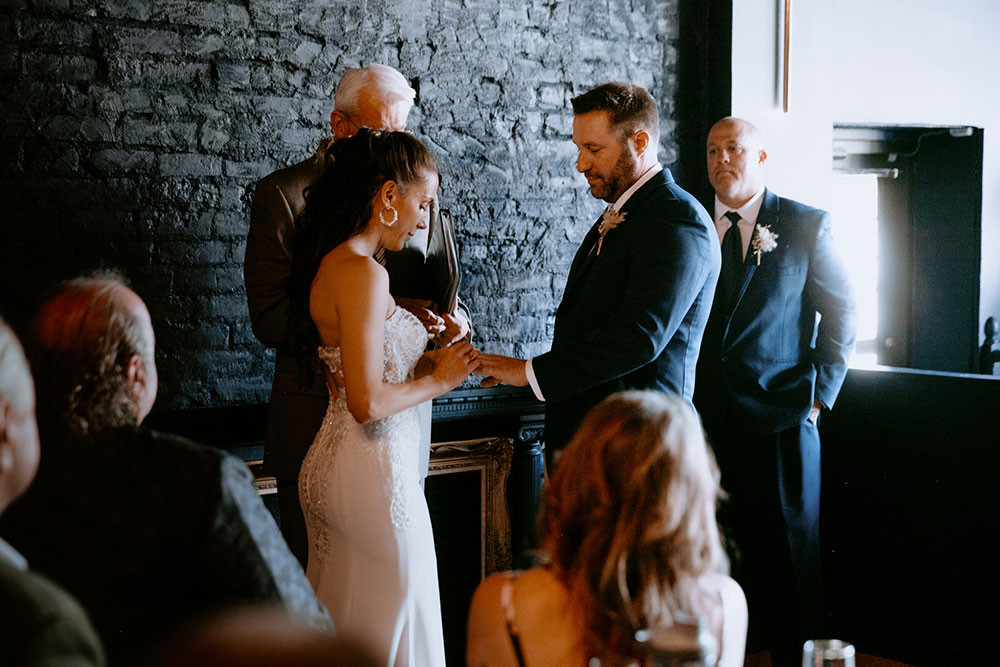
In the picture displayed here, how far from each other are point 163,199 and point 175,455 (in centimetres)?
197

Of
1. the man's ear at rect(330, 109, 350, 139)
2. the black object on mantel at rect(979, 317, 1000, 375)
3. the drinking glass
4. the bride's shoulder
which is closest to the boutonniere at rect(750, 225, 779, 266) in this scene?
the man's ear at rect(330, 109, 350, 139)

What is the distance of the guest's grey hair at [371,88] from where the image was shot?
3164 millimetres

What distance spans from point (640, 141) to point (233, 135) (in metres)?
1.34

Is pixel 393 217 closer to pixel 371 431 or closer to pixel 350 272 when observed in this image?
pixel 350 272

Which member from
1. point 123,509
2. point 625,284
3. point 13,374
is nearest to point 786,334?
point 625,284

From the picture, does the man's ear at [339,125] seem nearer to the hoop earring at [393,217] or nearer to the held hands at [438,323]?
the held hands at [438,323]

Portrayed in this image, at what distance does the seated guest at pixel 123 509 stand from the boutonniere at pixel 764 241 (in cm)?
255

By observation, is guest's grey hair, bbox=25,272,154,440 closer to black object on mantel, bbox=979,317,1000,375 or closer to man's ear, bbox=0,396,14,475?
man's ear, bbox=0,396,14,475

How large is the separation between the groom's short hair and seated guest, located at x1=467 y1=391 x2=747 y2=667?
1.65 metres

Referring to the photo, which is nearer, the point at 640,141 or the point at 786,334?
the point at 640,141

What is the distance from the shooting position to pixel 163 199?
326cm

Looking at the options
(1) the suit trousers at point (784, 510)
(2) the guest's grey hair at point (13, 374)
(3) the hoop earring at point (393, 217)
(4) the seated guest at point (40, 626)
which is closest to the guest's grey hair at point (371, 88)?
(3) the hoop earring at point (393, 217)

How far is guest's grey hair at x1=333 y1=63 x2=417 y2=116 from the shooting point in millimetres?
3164

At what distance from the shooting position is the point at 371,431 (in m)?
2.60
